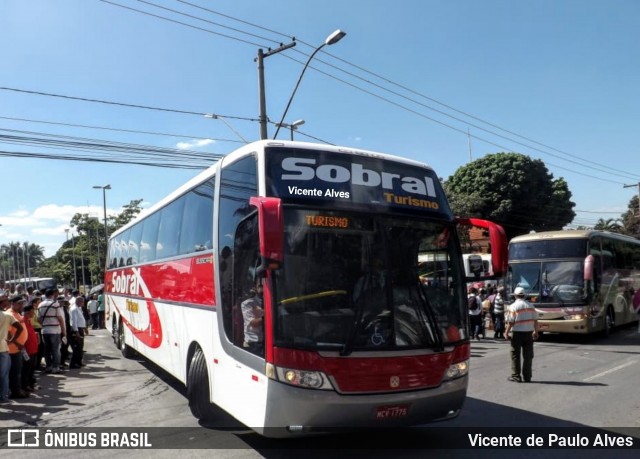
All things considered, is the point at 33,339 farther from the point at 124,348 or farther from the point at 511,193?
the point at 511,193

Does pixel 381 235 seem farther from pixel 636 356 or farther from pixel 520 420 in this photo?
pixel 636 356

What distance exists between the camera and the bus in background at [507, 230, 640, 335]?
15031 millimetres

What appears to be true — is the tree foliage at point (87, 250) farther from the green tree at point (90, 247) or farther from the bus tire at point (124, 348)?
the bus tire at point (124, 348)

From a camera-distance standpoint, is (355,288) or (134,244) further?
(134,244)

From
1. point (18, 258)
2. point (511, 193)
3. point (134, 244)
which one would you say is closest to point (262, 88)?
point (134, 244)

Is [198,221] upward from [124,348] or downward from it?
upward

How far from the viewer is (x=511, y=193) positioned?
39281 mm

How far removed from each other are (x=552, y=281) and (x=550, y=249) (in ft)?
3.20

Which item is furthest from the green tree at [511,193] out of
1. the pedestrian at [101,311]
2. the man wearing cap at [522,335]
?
the man wearing cap at [522,335]

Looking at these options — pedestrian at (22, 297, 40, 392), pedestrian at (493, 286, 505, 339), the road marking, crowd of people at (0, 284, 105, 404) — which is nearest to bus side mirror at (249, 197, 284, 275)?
crowd of people at (0, 284, 105, 404)

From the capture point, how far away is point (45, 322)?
11516 mm

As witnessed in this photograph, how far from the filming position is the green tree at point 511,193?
39.2 m

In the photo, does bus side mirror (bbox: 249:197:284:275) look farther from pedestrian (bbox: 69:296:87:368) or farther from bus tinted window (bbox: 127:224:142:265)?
pedestrian (bbox: 69:296:87:368)

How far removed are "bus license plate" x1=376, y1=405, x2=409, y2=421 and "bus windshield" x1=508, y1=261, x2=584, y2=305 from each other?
1194 centimetres
